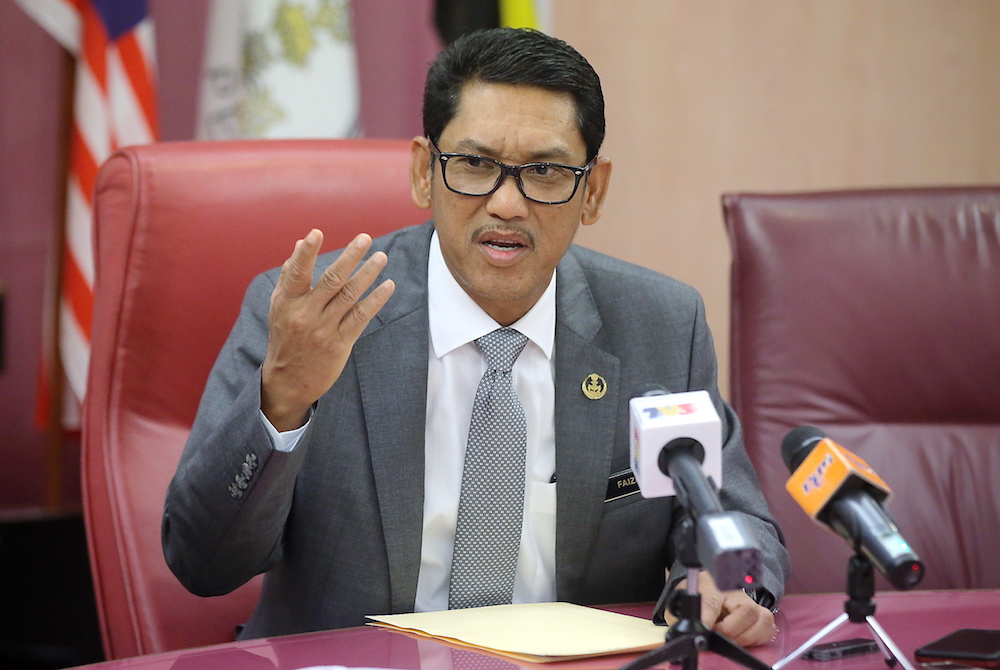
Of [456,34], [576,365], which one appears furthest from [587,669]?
[456,34]

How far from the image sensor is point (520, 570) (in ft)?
4.82

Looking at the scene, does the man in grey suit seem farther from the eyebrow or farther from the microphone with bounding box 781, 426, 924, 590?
the microphone with bounding box 781, 426, 924, 590

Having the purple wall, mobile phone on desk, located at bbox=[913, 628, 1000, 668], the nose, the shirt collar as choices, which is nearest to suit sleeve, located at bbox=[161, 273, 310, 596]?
the shirt collar

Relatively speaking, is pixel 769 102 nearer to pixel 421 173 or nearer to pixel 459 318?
pixel 421 173

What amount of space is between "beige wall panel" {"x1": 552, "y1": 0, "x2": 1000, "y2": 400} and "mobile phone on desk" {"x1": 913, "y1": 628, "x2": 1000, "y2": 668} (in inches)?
82.8

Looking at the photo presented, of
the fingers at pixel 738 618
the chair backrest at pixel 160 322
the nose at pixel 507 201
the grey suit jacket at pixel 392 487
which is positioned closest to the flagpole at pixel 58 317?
the chair backrest at pixel 160 322

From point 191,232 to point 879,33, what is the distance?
7.88 ft

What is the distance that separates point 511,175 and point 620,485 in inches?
18.4

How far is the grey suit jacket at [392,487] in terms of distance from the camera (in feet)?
4.36

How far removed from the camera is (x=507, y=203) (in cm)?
140

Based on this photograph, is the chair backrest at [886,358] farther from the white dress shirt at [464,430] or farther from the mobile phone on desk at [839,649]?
the mobile phone on desk at [839,649]

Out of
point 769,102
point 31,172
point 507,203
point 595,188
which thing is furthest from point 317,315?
point 769,102

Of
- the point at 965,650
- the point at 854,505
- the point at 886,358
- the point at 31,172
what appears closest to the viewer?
the point at 854,505

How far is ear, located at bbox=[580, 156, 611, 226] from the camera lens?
162 cm
